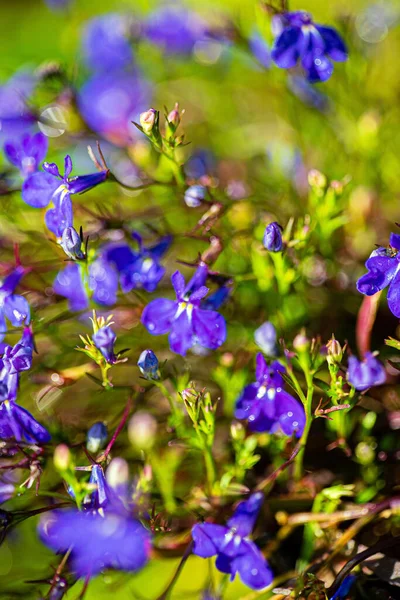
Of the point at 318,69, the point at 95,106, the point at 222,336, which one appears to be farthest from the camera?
the point at 95,106

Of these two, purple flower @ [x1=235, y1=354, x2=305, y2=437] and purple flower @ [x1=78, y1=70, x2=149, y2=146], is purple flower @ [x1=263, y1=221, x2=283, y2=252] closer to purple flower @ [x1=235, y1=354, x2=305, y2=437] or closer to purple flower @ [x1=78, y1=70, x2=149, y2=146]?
purple flower @ [x1=235, y1=354, x2=305, y2=437]

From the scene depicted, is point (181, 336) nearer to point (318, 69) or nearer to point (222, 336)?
point (222, 336)

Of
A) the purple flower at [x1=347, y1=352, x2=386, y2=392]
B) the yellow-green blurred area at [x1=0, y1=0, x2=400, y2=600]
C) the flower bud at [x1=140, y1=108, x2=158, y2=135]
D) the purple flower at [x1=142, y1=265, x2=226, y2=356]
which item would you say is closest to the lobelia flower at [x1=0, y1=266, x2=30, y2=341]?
the yellow-green blurred area at [x1=0, y1=0, x2=400, y2=600]

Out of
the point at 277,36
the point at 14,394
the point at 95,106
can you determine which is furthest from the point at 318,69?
the point at 95,106

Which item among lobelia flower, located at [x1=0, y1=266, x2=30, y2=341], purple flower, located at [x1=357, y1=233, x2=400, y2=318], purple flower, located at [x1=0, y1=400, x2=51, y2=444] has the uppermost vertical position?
purple flower, located at [x1=357, y1=233, x2=400, y2=318]

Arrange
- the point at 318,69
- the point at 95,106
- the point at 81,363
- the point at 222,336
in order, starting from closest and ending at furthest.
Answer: the point at 222,336, the point at 318,69, the point at 81,363, the point at 95,106

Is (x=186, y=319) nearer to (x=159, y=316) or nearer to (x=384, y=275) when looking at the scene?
(x=159, y=316)

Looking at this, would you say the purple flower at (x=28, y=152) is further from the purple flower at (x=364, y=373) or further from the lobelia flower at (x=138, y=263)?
the purple flower at (x=364, y=373)

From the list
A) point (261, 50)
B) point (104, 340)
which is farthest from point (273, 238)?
point (261, 50)
